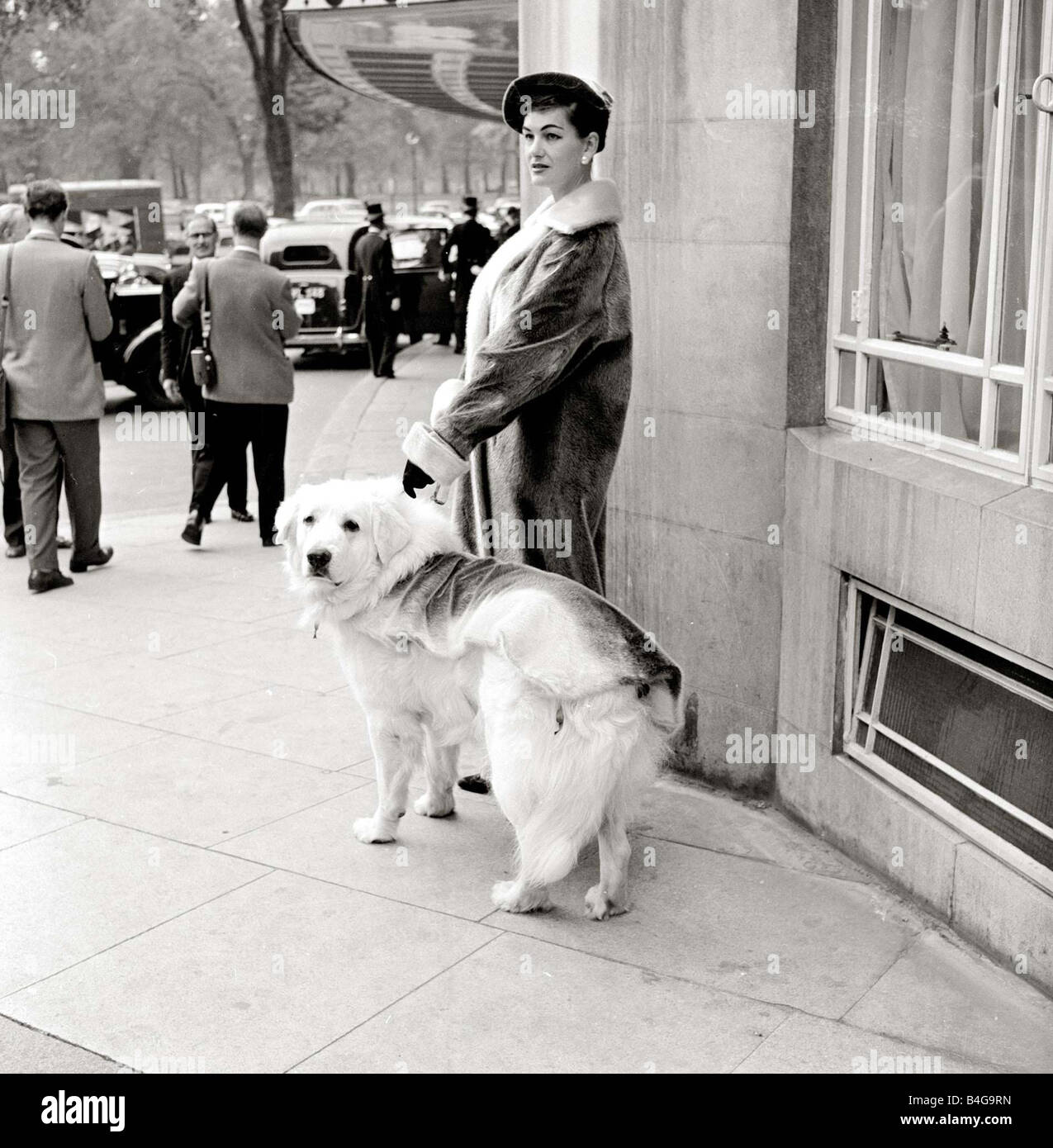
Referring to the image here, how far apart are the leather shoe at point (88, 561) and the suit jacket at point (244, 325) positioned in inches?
48.8

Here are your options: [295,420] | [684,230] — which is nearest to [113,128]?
[295,420]

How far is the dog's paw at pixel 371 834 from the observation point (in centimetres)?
484

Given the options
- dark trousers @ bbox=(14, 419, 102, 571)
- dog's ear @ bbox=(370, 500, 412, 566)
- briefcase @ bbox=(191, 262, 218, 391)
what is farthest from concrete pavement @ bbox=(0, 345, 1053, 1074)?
briefcase @ bbox=(191, 262, 218, 391)

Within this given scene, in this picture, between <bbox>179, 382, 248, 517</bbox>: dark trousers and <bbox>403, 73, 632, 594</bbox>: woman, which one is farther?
<bbox>179, 382, 248, 517</bbox>: dark trousers

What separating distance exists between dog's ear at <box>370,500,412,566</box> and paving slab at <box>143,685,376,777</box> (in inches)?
54.4

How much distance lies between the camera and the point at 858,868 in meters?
4.64

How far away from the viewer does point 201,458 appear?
9766mm

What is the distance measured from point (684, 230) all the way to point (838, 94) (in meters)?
0.67

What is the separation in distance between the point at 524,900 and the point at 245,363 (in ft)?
19.4

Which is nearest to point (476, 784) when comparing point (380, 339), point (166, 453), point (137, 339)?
point (166, 453)

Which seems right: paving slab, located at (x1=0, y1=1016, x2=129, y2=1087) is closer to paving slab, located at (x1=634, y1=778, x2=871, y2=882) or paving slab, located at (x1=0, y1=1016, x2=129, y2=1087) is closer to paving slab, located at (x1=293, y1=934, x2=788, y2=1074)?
paving slab, located at (x1=293, y1=934, x2=788, y2=1074)

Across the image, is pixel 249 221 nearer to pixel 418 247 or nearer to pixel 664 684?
pixel 664 684

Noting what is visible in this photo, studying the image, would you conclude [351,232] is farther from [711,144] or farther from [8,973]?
[8,973]

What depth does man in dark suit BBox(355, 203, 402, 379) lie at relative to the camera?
18.3 meters
